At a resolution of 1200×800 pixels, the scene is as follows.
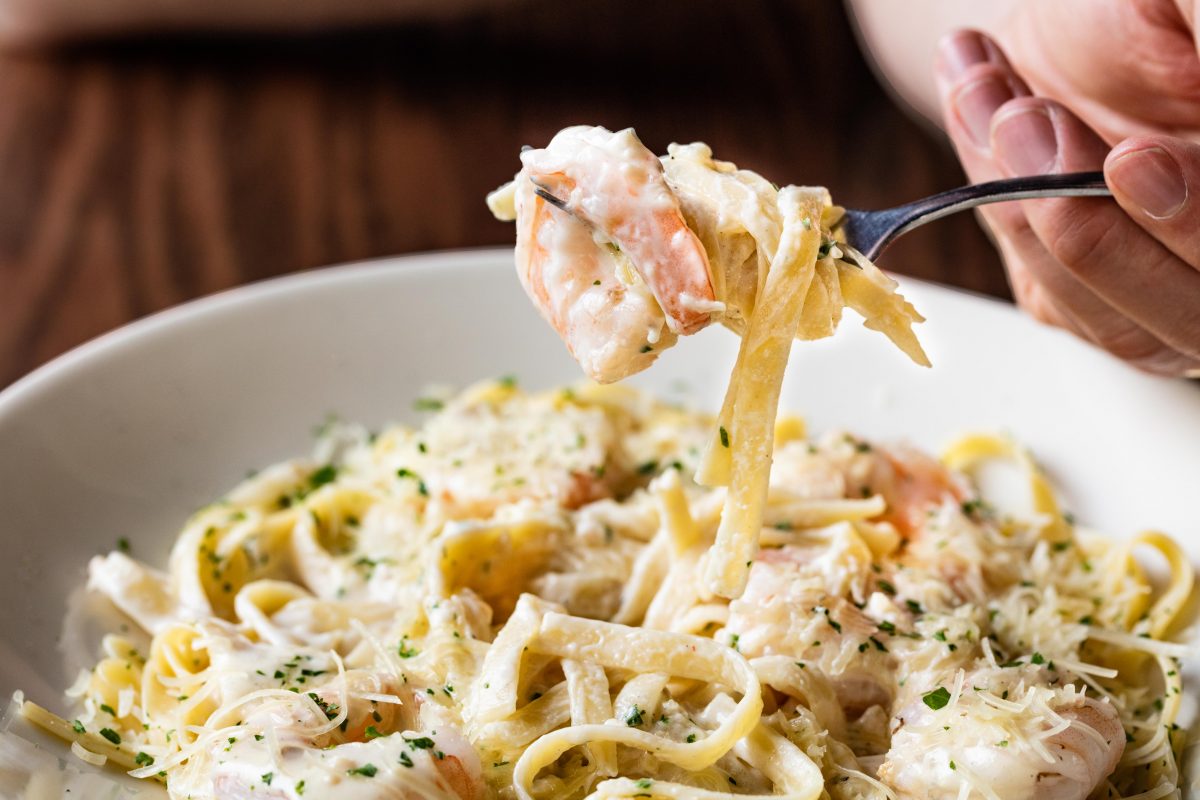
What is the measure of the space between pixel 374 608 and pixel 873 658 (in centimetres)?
122

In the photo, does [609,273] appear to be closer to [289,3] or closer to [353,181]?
[353,181]

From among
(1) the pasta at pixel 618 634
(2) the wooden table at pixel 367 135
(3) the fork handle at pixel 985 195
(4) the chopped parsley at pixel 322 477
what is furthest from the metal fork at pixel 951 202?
(2) the wooden table at pixel 367 135

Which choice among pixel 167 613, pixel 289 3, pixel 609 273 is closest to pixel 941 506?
pixel 609 273

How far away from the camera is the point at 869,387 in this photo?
3.97m

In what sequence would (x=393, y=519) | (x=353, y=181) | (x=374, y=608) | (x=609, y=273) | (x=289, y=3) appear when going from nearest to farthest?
(x=609, y=273), (x=374, y=608), (x=393, y=519), (x=353, y=181), (x=289, y=3)

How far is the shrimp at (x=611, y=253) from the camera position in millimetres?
2150

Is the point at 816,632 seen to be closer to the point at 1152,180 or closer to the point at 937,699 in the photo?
the point at 937,699

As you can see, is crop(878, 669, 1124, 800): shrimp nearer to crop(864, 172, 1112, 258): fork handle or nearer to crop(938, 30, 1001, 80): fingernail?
crop(864, 172, 1112, 258): fork handle

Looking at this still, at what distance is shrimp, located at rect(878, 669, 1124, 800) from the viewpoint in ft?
7.32

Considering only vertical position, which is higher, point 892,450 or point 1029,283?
point 1029,283

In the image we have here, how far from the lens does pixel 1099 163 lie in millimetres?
2928

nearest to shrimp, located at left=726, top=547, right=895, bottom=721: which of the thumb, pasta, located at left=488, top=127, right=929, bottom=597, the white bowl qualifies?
pasta, located at left=488, top=127, right=929, bottom=597

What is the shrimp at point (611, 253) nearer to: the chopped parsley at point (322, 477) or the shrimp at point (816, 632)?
the shrimp at point (816, 632)

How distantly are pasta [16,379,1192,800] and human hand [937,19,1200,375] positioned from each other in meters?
0.58
